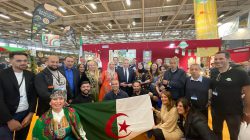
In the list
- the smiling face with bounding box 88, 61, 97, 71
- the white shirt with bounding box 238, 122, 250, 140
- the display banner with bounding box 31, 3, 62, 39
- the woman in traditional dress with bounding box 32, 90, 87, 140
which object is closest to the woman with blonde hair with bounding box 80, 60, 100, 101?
the smiling face with bounding box 88, 61, 97, 71

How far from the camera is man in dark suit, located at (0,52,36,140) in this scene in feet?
7.41

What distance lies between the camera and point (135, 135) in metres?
2.92

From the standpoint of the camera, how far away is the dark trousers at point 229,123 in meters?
2.60

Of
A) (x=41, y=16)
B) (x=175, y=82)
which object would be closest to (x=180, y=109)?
(x=175, y=82)

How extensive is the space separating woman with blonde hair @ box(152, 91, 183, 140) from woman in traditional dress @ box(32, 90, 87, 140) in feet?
3.95

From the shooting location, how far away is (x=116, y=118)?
2953 millimetres

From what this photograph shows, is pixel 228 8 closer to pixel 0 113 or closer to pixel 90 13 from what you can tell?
pixel 90 13

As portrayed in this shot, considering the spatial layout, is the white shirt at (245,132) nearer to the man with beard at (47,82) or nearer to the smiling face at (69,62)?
the man with beard at (47,82)

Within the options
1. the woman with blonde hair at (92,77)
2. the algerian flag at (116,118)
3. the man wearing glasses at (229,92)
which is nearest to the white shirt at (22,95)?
the algerian flag at (116,118)

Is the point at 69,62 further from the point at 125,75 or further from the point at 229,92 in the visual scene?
the point at 229,92

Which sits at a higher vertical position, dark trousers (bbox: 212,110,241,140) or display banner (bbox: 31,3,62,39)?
display banner (bbox: 31,3,62,39)

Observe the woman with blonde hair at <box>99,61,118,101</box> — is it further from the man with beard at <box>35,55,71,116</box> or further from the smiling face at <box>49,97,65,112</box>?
the smiling face at <box>49,97,65,112</box>

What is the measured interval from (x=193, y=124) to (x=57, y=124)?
184 cm

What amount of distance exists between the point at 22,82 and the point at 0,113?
1.51 feet
